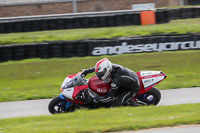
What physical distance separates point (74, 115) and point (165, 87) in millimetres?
4074

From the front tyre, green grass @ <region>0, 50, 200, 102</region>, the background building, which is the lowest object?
green grass @ <region>0, 50, 200, 102</region>

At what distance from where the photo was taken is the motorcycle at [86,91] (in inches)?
302

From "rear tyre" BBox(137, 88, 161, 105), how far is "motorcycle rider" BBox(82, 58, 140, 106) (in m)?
0.39

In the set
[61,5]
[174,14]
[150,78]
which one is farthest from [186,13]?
[150,78]

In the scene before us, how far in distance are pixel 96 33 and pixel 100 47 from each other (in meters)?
3.00

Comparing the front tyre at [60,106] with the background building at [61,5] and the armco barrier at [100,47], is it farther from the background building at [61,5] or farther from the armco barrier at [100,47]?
the background building at [61,5]

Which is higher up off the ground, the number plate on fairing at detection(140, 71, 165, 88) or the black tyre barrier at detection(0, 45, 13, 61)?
the number plate on fairing at detection(140, 71, 165, 88)

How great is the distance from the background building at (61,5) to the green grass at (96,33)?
1238 centimetres

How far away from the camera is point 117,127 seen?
5887mm

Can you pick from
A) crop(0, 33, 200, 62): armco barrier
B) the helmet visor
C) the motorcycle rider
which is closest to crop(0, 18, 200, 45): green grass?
crop(0, 33, 200, 62): armco barrier

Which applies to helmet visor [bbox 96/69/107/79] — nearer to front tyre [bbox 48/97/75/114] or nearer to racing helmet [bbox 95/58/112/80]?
racing helmet [bbox 95/58/112/80]

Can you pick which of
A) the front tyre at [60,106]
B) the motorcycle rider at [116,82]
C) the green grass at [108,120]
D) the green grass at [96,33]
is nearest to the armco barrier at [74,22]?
the green grass at [96,33]

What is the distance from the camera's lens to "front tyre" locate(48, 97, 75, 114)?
7.77 m

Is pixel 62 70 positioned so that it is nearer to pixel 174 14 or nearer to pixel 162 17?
pixel 162 17
